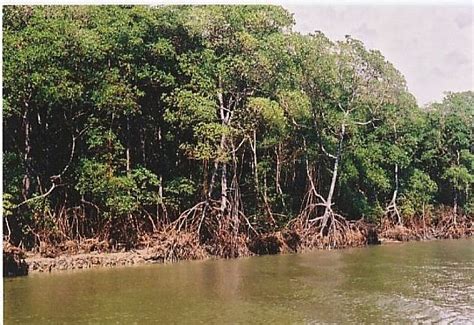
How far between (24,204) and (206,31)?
3831mm

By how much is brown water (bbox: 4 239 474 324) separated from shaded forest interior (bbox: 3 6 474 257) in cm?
102

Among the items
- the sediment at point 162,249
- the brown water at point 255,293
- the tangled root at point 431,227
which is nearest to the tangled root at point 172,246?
the sediment at point 162,249

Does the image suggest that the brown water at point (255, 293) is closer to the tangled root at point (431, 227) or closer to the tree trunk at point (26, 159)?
the tree trunk at point (26, 159)

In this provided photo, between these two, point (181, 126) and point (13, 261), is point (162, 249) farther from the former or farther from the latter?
point (13, 261)

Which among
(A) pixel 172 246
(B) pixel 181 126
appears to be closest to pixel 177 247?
(A) pixel 172 246

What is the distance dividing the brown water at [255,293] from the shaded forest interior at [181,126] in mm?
1019

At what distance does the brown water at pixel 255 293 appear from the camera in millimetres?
5773

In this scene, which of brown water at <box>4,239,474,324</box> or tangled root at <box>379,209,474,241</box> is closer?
brown water at <box>4,239,474,324</box>

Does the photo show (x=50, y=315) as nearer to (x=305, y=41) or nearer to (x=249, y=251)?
(x=249, y=251)

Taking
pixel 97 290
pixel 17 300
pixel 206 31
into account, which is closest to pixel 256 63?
pixel 206 31

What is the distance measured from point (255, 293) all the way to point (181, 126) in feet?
13.1

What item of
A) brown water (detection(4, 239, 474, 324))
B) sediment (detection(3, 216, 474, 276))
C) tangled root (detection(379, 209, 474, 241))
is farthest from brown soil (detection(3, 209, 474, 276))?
brown water (detection(4, 239, 474, 324))

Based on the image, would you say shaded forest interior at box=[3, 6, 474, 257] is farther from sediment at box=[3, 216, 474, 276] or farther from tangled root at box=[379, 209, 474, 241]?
tangled root at box=[379, 209, 474, 241]

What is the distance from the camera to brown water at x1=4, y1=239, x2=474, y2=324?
5773mm
